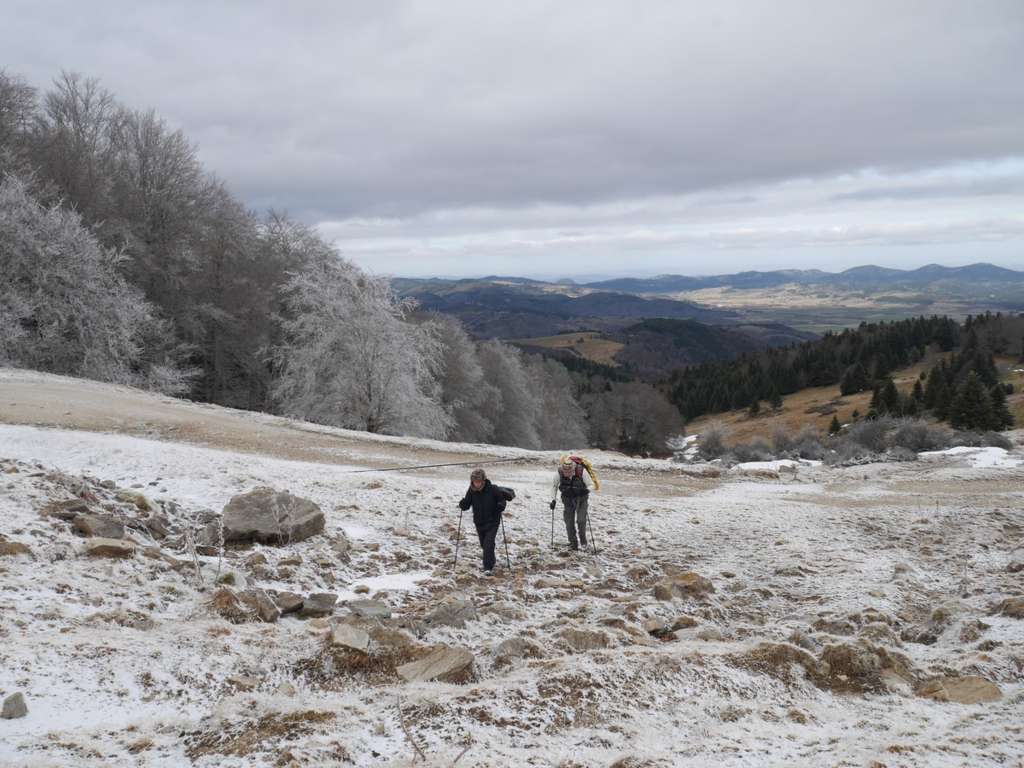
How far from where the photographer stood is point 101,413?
60.2 ft

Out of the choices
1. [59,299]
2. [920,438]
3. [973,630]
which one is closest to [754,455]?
[920,438]

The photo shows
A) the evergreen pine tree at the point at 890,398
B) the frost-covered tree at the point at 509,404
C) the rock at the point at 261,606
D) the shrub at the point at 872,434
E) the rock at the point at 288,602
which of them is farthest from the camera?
the evergreen pine tree at the point at 890,398

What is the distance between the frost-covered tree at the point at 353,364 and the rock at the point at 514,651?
25858mm

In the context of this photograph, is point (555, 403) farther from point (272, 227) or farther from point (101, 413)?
point (101, 413)

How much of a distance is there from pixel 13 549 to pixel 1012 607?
40.3 feet

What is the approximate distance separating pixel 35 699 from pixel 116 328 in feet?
91.0

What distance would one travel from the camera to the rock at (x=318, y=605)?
309 inches

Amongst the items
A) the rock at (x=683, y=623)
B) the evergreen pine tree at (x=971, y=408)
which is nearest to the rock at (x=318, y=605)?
the rock at (x=683, y=623)

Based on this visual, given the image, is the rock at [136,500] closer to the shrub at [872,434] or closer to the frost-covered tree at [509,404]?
the shrub at [872,434]

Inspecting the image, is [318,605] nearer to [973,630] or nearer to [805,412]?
[973,630]

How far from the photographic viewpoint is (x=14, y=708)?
15.1 ft

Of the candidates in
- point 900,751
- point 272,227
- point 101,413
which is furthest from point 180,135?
point 900,751

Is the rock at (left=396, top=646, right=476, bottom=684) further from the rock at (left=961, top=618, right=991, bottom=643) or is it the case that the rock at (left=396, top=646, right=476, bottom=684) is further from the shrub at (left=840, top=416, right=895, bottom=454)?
the shrub at (left=840, top=416, right=895, bottom=454)

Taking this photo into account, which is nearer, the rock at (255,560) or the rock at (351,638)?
the rock at (351,638)
